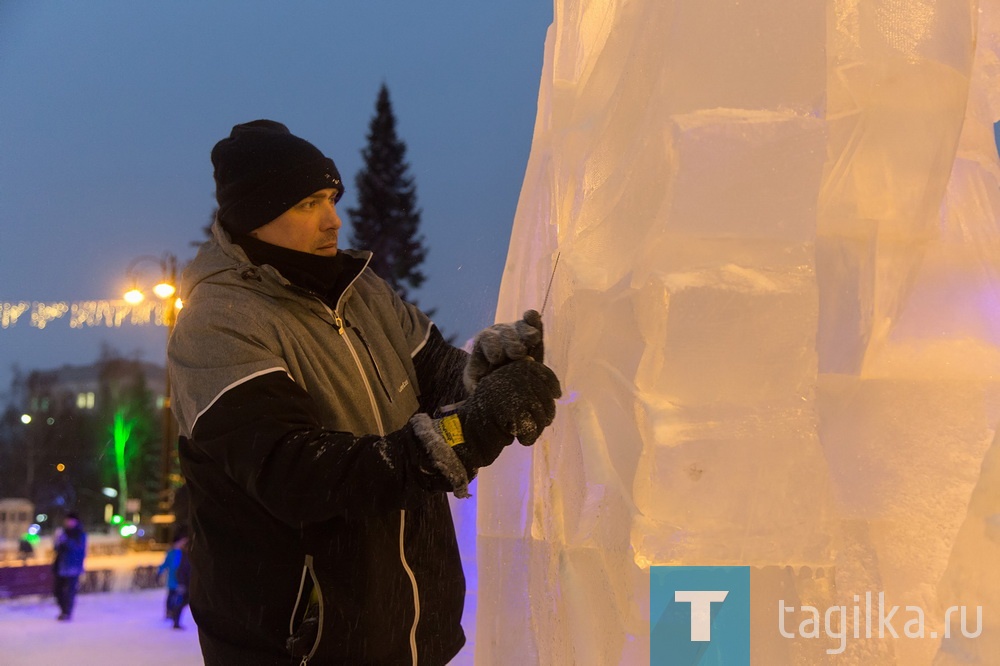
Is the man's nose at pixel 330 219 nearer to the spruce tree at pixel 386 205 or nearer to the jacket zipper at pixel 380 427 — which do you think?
the jacket zipper at pixel 380 427

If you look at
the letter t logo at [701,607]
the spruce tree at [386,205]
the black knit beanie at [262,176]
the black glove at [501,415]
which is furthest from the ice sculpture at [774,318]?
the spruce tree at [386,205]

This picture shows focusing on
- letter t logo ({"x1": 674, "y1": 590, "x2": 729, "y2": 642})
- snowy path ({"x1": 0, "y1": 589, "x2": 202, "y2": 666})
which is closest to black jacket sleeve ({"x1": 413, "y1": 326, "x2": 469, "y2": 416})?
letter t logo ({"x1": 674, "y1": 590, "x2": 729, "y2": 642})

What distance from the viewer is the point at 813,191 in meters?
1.60

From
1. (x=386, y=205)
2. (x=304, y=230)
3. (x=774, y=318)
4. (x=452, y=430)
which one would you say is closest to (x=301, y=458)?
(x=452, y=430)

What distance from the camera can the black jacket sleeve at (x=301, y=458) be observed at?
1579 millimetres

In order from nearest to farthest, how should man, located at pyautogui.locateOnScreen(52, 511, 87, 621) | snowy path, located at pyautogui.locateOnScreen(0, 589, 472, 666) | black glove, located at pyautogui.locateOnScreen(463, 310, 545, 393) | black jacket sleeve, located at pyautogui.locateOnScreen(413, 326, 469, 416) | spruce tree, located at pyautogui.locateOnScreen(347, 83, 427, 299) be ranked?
black glove, located at pyautogui.locateOnScreen(463, 310, 545, 393)
black jacket sleeve, located at pyautogui.locateOnScreen(413, 326, 469, 416)
snowy path, located at pyautogui.locateOnScreen(0, 589, 472, 666)
man, located at pyautogui.locateOnScreen(52, 511, 87, 621)
spruce tree, located at pyautogui.locateOnScreen(347, 83, 427, 299)

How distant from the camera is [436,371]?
2.13 meters

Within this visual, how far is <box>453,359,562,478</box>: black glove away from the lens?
1.55 metres

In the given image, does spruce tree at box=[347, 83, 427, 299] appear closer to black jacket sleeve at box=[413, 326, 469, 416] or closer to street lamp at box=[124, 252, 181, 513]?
street lamp at box=[124, 252, 181, 513]

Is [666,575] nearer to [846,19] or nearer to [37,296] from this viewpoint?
[846,19]

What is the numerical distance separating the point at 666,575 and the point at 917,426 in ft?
2.01

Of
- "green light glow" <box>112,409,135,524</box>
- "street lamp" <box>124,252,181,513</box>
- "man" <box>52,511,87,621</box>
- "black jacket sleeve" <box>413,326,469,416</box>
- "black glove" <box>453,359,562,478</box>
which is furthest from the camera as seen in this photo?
"green light glow" <box>112,409,135,524</box>

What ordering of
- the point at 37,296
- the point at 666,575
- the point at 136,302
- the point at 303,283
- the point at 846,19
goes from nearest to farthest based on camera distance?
the point at 666,575
the point at 846,19
the point at 303,283
the point at 136,302
the point at 37,296

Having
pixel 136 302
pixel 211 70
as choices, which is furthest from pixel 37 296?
pixel 136 302
